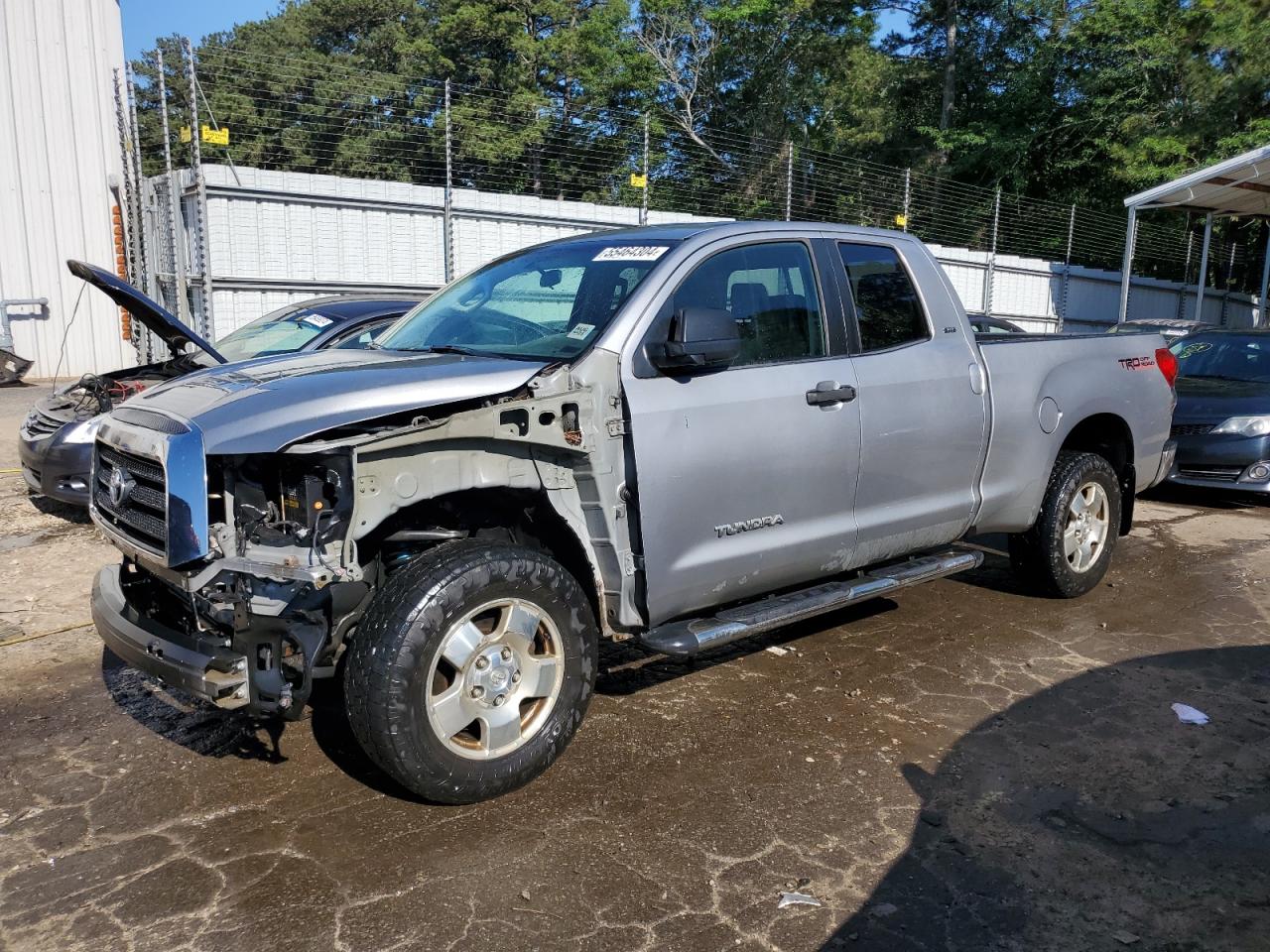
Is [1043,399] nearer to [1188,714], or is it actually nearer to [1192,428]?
[1188,714]

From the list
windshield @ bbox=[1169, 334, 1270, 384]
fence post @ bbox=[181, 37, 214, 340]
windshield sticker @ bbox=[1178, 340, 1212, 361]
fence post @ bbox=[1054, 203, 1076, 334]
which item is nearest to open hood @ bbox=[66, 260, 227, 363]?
fence post @ bbox=[181, 37, 214, 340]

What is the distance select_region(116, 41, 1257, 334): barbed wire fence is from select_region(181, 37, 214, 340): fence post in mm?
23

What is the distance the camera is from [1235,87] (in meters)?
25.2

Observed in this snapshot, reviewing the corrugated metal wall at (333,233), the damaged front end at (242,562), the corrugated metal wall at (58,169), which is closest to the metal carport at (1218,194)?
the corrugated metal wall at (333,233)

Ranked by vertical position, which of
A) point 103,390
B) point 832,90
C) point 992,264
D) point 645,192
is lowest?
point 103,390

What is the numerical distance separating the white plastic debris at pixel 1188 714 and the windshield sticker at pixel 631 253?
9.75 ft

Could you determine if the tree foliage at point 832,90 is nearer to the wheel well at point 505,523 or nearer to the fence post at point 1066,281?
the fence post at point 1066,281

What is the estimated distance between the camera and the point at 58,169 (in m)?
16.3

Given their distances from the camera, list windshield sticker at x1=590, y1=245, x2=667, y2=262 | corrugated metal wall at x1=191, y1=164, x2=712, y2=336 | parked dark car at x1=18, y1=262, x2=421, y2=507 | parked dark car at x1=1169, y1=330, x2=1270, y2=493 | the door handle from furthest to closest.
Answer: corrugated metal wall at x1=191, y1=164, x2=712, y2=336
parked dark car at x1=1169, y1=330, x2=1270, y2=493
parked dark car at x1=18, y1=262, x2=421, y2=507
the door handle
windshield sticker at x1=590, y1=245, x2=667, y2=262

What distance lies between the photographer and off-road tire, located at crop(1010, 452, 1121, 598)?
5.62 meters

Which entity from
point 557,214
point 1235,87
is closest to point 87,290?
point 557,214

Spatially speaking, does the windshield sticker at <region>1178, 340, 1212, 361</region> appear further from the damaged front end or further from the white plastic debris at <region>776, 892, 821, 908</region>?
the damaged front end

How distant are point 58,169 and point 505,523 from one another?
16106 mm

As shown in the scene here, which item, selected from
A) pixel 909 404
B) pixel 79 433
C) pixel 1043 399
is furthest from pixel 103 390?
pixel 1043 399
